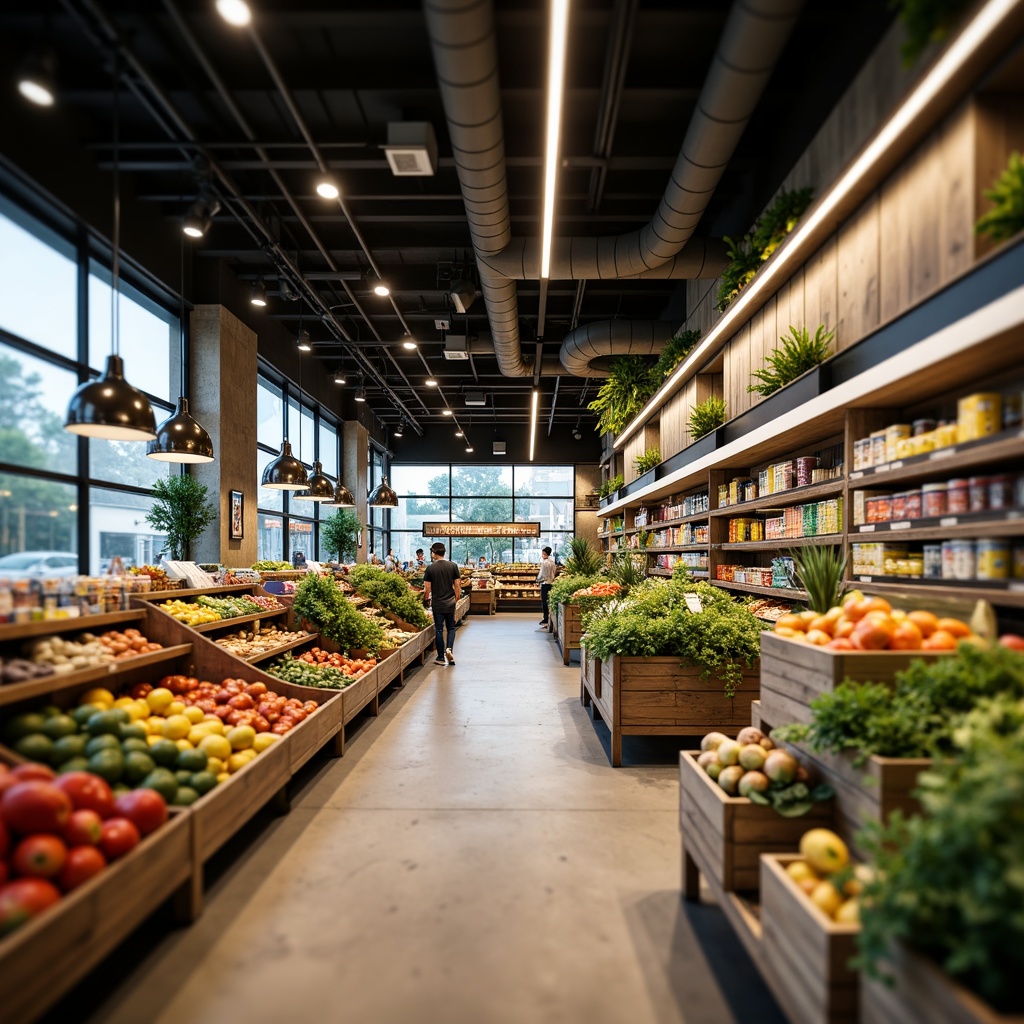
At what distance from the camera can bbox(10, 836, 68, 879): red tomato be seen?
2.03 m

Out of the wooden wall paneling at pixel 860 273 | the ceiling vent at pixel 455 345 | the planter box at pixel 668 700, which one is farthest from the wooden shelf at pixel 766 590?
the ceiling vent at pixel 455 345

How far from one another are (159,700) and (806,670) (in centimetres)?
331

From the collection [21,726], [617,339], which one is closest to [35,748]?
[21,726]

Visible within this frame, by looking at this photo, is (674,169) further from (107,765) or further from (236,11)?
(107,765)

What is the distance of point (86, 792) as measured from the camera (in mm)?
2408

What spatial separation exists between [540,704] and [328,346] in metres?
7.98

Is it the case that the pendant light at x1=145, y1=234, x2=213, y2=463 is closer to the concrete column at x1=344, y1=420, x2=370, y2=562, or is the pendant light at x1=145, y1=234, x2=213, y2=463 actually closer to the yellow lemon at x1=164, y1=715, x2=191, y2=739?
the yellow lemon at x1=164, y1=715, x2=191, y2=739

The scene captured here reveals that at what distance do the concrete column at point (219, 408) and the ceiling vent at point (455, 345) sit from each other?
3.01 metres

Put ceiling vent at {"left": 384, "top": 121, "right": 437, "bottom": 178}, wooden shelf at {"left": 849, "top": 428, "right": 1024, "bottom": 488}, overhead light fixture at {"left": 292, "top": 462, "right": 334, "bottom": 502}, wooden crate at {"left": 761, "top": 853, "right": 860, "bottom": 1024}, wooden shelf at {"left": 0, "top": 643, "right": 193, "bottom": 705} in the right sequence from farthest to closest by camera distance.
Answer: overhead light fixture at {"left": 292, "top": 462, "right": 334, "bottom": 502} < ceiling vent at {"left": 384, "top": 121, "right": 437, "bottom": 178} < wooden shelf at {"left": 0, "top": 643, "right": 193, "bottom": 705} < wooden shelf at {"left": 849, "top": 428, "right": 1024, "bottom": 488} < wooden crate at {"left": 761, "top": 853, "right": 860, "bottom": 1024}

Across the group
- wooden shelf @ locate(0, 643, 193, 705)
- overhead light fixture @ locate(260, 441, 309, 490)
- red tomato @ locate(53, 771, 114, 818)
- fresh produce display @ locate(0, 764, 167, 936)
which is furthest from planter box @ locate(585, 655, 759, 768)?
overhead light fixture @ locate(260, 441, 309, 490)

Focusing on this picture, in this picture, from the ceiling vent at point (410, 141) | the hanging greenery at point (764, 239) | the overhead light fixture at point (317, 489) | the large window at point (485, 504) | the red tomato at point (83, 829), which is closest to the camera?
the red tomato at point (83, 829)

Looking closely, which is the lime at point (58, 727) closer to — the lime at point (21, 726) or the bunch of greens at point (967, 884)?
the lime at point (21, 726)

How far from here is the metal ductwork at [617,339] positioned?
364 inches

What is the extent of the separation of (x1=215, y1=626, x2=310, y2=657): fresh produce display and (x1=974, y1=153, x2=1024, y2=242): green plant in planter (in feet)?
16.0
